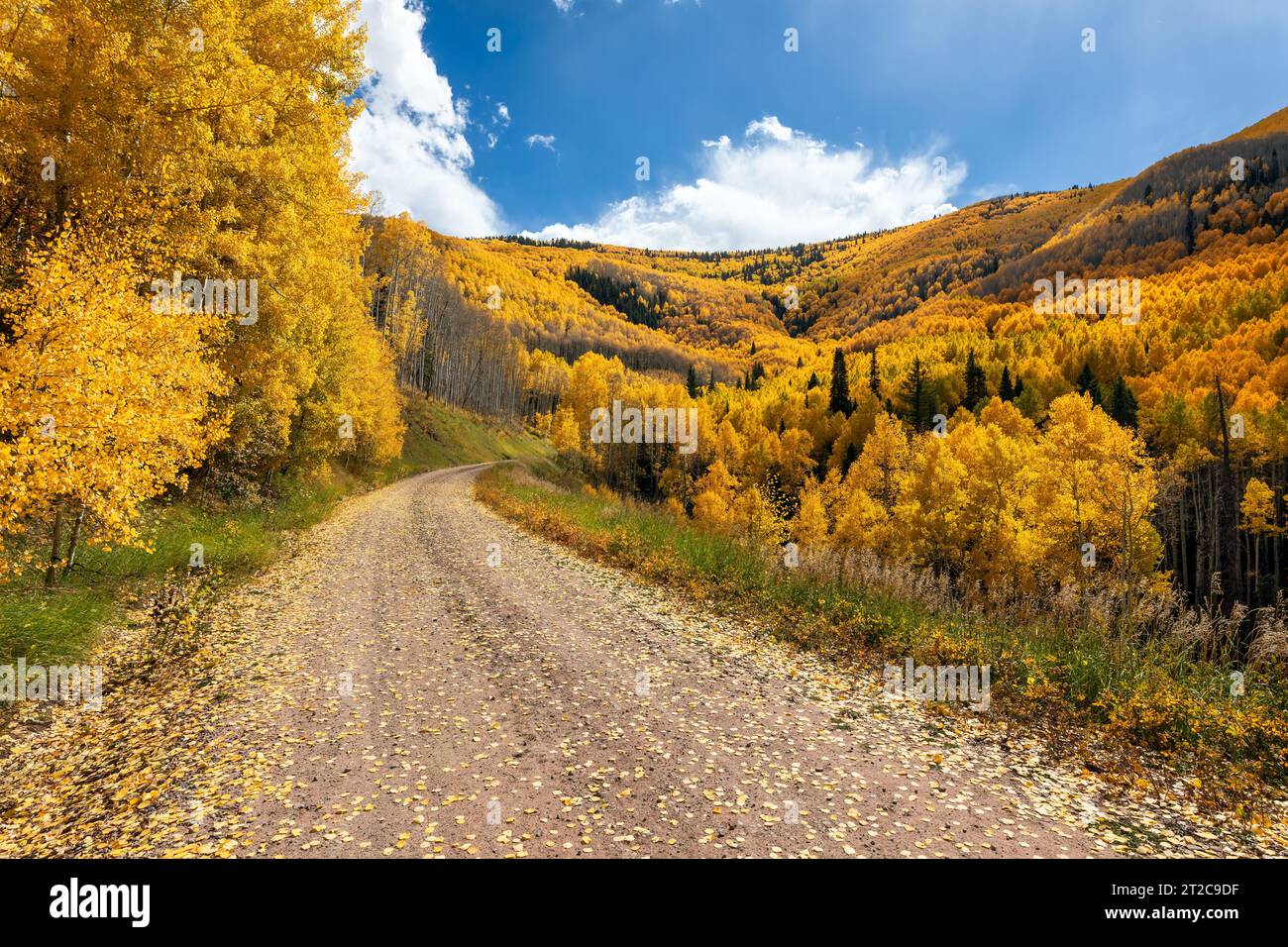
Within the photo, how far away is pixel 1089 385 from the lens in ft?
285

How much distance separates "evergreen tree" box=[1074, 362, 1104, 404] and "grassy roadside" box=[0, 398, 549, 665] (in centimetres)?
9756

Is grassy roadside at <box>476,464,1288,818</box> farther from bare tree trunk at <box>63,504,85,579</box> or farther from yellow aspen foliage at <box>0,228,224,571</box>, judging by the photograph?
bare tree trunk at <box>63,504,85,579</box>

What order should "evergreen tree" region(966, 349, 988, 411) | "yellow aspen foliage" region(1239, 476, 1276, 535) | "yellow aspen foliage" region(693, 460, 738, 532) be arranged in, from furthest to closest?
"evergreen tree" region(966, 349, 988, 411), "yellow aspen foliage" region(693, 460, 738, 532), "yellow aspen foliage" region(1239, 476, 1276, 535)

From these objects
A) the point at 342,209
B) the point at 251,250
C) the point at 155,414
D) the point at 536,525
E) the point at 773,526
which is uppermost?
the point at 342,209

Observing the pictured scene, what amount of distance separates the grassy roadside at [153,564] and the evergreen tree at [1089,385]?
97.6m

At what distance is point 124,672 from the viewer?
8508mm

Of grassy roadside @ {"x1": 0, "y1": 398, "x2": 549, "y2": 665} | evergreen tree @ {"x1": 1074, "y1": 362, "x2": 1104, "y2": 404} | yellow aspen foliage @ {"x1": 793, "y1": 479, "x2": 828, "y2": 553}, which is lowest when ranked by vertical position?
yellow aspen foliage @ {"x1": 793, "y1": 479, "x2": 828, "y2": 553}
